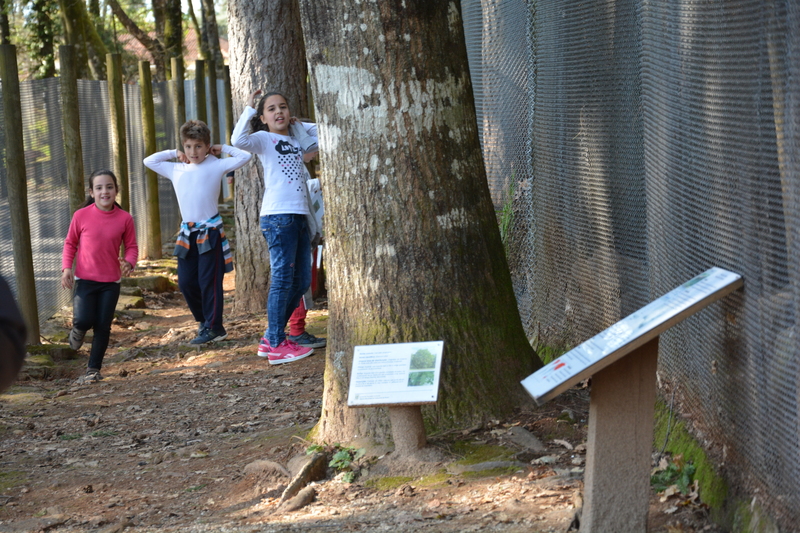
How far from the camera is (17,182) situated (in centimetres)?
721

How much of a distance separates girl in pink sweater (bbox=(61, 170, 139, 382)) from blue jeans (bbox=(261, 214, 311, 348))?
1.04 meters

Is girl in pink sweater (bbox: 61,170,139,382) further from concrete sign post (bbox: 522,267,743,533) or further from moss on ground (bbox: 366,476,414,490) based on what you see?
concrete sign post (bbox: 522,267,743,533)

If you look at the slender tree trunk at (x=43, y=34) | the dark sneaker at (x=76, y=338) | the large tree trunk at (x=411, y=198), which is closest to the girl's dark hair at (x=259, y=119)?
the dark sneaker at (x=76, y=338)

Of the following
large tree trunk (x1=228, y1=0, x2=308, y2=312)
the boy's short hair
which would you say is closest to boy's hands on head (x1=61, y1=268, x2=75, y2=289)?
the boy's short hair

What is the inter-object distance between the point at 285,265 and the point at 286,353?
74 centimetres

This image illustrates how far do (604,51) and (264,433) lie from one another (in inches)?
112

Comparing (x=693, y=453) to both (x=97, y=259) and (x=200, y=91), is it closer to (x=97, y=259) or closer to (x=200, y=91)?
(x=97, y=259)

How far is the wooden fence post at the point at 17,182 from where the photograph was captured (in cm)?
711

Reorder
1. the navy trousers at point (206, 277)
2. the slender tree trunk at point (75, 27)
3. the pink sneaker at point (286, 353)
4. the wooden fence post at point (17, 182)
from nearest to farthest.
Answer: the pink sneaker at point (286, 353) < the wooden fence post at point (17, 182) < the navy trousers at point (206, 277) < the slender tree trunk at point (75, 27)

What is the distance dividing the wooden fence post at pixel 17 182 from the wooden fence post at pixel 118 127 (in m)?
3.50

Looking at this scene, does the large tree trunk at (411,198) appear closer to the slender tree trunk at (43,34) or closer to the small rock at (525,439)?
the small rock at (525,439)

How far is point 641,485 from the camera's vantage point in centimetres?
328

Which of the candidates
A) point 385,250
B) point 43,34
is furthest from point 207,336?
point 43,34

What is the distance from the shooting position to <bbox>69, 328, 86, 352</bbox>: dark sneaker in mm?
7125
